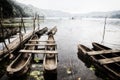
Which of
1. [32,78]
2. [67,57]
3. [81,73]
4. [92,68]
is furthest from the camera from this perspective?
[67,57]

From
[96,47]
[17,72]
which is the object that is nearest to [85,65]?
[96,47]

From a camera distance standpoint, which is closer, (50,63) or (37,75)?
(37,75)

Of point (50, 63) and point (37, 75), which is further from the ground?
point (50, 63)

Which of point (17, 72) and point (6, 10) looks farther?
point (6, 10)

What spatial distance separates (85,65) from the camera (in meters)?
11.9

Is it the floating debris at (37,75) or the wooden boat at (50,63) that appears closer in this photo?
the wooden boat at (50,63)

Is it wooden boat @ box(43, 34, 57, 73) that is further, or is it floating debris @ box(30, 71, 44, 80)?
floating debris @ box(30, 71, 44, 80)

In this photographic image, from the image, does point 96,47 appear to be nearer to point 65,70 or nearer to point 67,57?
point 67,57

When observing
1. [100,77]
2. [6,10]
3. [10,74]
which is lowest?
[100,77]

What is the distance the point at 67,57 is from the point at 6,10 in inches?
2386

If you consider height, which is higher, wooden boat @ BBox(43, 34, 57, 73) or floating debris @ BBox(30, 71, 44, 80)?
wooden boat @ BBox(43, 34, 57, 73)

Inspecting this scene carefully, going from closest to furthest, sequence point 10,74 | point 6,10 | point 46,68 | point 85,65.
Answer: point 10,74 → point 46,68 → point 85,65 → point 6,10

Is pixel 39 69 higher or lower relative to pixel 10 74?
lower

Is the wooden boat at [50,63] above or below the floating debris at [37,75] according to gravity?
above
